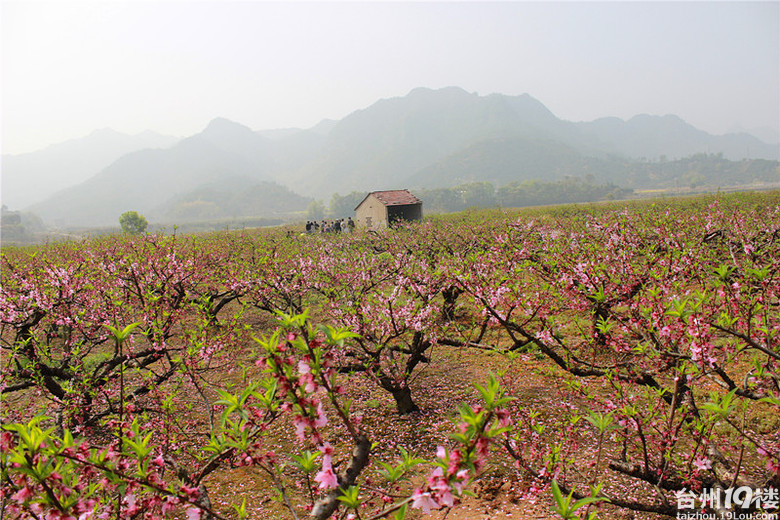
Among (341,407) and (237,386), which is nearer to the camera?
(341,407)

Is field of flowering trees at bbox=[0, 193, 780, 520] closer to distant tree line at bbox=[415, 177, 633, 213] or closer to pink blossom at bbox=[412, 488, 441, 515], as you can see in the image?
pink blossom at bbox=[412, 488, 441, 515]

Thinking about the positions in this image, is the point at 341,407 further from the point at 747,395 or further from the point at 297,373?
the point at 747,395

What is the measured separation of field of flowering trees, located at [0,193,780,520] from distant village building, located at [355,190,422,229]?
40.6 metres

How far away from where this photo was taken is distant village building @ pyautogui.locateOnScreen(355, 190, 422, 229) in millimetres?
57219

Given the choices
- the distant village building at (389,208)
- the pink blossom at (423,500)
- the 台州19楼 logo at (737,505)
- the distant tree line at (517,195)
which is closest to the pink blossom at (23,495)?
the pink blossom at (423,500)

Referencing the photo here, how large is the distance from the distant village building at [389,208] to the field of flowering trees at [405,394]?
40.6 meters

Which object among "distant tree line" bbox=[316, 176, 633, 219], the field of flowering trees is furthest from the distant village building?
"distant tree line" bbox=[316, 176, 633, 219]

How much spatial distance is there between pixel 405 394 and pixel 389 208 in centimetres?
4927

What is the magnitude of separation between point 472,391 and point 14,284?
13.9 meters

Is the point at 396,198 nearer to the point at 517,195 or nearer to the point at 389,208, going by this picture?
the point at 389,208

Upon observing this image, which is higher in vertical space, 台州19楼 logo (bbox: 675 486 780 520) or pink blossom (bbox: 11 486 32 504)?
pink blossom (bbox: 11 486 32 504)

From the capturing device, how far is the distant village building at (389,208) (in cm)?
5722

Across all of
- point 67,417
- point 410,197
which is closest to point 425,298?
point 67,417

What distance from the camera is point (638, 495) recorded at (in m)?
6.21
